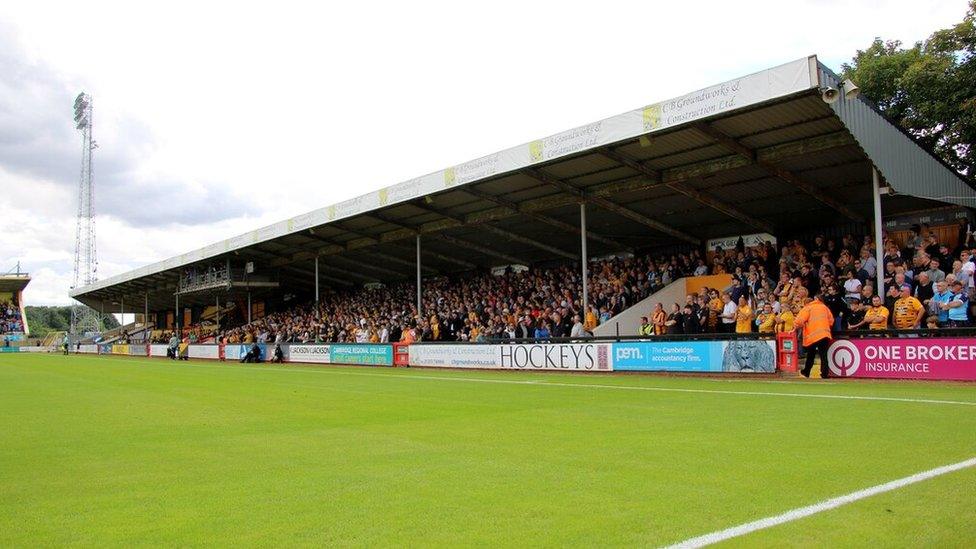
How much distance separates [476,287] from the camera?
34531 mm

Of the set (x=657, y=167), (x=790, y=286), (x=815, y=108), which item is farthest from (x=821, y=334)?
(x=657, y=167)

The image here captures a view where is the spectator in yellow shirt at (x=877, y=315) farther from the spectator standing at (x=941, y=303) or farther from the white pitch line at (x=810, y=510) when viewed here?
the white pitch line at (x=810, y=510)

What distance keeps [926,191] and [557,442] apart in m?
17.1

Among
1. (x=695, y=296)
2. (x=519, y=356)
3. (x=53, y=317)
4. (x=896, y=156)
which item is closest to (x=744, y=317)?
(x=695, y=296)

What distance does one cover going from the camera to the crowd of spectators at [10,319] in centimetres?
8012

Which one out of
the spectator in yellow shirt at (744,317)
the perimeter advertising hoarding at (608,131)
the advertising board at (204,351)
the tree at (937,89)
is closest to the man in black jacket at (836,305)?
the spectator in yellow shirt at (744,317)

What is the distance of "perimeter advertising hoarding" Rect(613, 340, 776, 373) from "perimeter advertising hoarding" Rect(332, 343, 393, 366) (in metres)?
11.6

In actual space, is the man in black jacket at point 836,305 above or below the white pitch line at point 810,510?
above

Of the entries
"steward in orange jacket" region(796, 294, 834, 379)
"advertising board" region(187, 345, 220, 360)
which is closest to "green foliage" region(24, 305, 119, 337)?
"advertising board" region(187, 345, 220, 360)

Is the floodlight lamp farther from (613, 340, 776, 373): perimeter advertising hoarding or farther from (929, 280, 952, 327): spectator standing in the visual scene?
(613, 340, 776, 373): perimeter advertising hoarding

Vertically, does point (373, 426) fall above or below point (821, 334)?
below

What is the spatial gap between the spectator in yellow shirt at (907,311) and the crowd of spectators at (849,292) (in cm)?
2

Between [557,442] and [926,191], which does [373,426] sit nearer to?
[557,442]

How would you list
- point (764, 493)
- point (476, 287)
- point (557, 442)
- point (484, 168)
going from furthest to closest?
point (476, 287)
point (484, 168)
point (557, 442)
point (764, 493)
